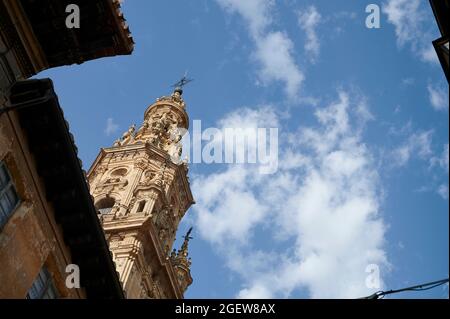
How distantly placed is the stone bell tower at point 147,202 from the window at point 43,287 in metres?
15.6

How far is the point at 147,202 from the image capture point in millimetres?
40000

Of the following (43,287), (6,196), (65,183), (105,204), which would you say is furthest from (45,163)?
(105,204)

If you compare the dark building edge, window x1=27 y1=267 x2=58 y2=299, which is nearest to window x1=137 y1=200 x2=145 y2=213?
the dark building edge

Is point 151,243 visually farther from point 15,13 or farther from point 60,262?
point 15,13

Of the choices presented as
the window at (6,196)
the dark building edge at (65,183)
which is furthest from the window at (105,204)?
the window at (6,196)

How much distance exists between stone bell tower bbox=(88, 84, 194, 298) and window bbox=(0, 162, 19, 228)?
17531 mm

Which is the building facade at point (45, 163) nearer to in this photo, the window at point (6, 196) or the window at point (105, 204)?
the window at point (6, 196)

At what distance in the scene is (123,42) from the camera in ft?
55.3

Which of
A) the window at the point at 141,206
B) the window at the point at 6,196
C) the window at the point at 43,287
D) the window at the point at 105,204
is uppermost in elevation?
the window at the point at 105,204

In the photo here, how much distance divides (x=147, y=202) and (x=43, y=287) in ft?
77.6

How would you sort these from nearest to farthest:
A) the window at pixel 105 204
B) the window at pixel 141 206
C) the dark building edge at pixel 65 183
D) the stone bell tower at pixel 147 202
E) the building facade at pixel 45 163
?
1. the building facade at pixel 45 163
2. the dark building edge at pixel 65 183
3. the stone bell tower at pixel 147 202
4. the window at pixel 141 206
5. the window at pixel 105 204

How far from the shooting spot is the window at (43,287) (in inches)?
623

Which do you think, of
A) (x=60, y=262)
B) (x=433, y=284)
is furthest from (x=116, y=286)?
(x=433, y=284)

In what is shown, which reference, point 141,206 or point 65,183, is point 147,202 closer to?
point 141,206
